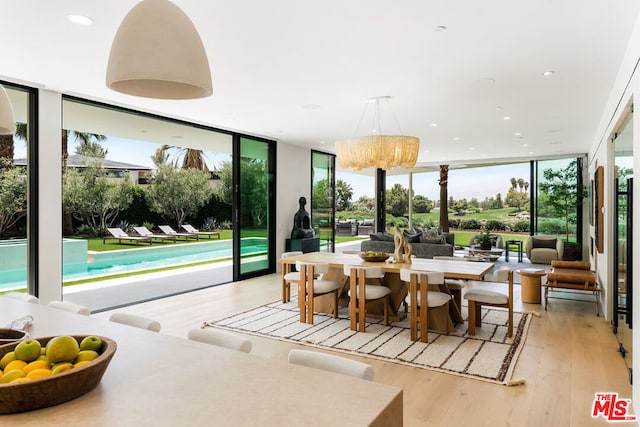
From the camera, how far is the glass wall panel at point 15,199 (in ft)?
15.0

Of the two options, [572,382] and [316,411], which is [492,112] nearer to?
[572,382]

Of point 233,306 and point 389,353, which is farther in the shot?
point 233,306

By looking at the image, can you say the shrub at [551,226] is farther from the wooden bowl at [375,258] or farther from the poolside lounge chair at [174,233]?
the poolside lounge chair at [174,233]

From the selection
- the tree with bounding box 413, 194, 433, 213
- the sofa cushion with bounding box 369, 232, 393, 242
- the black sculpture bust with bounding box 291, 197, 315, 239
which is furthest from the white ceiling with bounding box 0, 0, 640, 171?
the tree with bounding box 413, 194, 433, 213

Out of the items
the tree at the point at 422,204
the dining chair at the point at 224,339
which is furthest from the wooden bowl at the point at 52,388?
the tree at the point at 422,204

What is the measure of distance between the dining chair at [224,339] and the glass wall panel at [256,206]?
580 cm

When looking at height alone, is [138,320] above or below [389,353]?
above

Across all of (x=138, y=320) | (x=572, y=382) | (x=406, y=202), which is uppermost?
(x=406, y=202)

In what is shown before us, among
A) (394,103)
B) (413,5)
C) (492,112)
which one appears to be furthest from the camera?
(492,112)

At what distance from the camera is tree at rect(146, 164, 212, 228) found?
14.3m

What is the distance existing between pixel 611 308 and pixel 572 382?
209cm

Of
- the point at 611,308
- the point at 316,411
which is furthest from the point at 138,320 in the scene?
the point at 611,308

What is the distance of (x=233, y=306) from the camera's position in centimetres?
569

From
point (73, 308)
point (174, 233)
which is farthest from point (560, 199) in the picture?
point (174, 233)
